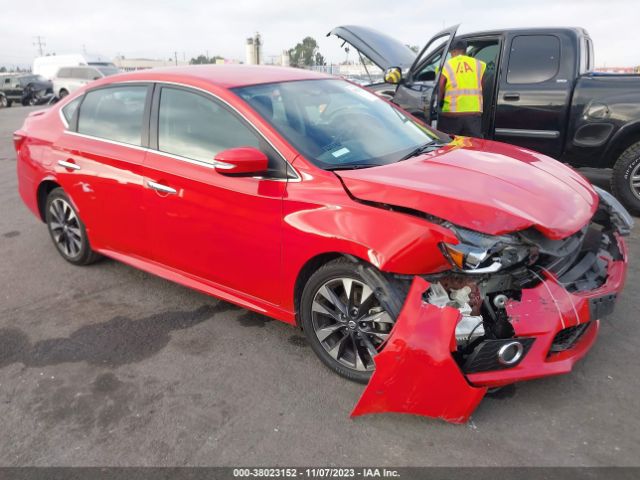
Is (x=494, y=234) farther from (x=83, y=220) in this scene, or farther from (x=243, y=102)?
(x=83, y=220)

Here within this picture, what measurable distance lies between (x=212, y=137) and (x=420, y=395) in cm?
200

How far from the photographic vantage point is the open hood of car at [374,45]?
Result: 311 inches

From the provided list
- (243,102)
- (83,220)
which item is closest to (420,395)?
(243,102)

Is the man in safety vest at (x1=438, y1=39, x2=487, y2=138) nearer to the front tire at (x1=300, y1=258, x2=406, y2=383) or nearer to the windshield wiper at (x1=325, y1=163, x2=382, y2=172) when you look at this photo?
the windshield wiper at (x1=325, y1=163, x2=382, y2=172)

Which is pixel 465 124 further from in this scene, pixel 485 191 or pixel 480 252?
pixel 480 252

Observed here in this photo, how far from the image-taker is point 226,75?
11.9 feet

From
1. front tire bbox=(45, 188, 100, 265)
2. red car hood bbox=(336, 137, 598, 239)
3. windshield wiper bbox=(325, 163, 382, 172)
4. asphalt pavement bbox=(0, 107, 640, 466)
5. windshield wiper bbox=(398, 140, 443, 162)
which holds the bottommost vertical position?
asphalt pavement bbox=(0, 107, 640, 466)

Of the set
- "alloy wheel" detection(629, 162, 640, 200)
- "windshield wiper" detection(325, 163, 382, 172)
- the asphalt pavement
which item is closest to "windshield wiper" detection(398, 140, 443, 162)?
"windshield wiper" detection(325, 163, 382, 172)

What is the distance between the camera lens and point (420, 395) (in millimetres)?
2475

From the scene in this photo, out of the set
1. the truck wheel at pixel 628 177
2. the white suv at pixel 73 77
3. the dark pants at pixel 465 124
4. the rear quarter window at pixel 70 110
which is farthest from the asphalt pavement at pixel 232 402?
the white suv at pixel 73 77

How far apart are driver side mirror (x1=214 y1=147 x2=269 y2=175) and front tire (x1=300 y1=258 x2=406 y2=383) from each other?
2.20 feet

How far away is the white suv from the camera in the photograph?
26.3 m

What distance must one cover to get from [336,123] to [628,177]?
3660 millimetres

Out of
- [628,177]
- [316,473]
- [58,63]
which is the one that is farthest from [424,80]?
[58,63]
